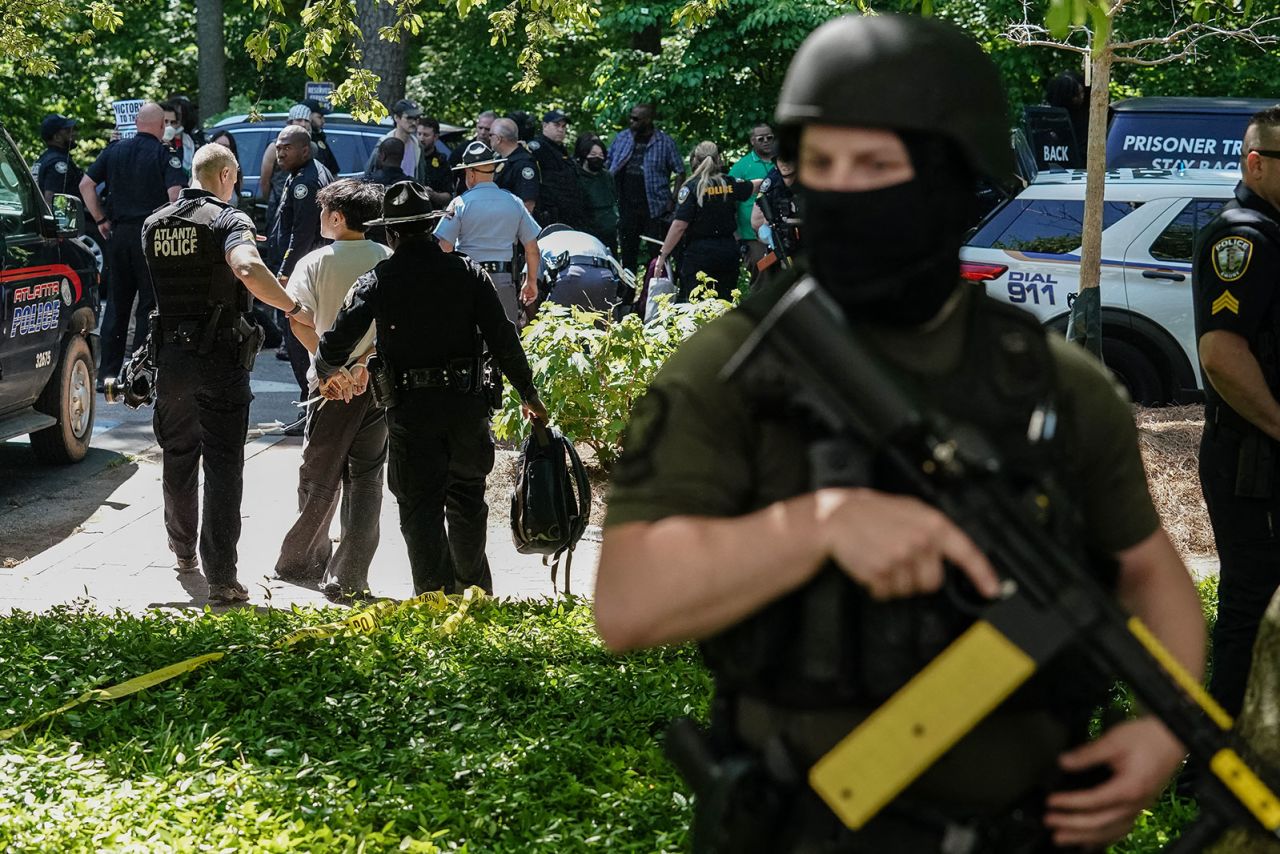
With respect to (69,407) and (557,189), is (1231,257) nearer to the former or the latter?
(69,407)

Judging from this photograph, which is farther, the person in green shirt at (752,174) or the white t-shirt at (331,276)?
the person in green shirt at (752,174)

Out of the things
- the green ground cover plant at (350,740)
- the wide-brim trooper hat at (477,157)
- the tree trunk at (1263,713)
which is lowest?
the green ground cover plant at (350,740)

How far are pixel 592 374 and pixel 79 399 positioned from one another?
3.31 metres

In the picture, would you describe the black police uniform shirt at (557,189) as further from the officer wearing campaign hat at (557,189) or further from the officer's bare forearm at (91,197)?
the officer's bare forearm at (91,197)

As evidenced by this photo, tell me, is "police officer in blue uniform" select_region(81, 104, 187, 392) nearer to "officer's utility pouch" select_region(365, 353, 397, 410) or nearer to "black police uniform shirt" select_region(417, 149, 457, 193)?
"black police uniform shirt" select_region(417, 149, 457, 193)

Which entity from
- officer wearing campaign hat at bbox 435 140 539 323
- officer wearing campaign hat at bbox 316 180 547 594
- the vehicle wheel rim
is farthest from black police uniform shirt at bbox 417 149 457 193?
officer wearing campaign hat at bbox 316 180 547 594

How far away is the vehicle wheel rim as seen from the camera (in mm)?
9914

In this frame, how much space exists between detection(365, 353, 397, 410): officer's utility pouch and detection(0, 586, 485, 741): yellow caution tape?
80 centimetres

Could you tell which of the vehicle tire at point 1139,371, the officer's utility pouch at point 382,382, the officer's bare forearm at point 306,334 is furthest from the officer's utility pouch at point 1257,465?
the vehicle tire at point 1139,371

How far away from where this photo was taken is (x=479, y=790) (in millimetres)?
4352

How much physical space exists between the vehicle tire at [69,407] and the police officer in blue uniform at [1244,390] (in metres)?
7.15

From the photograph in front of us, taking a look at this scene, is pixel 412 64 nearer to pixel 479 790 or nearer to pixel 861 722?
pixel 479 790

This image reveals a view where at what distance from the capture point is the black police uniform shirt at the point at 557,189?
15.2 metres

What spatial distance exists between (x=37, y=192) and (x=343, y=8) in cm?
300
